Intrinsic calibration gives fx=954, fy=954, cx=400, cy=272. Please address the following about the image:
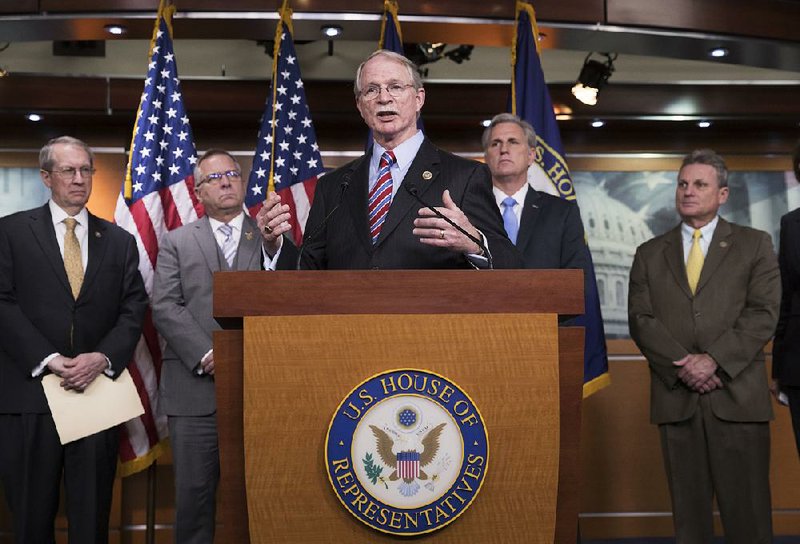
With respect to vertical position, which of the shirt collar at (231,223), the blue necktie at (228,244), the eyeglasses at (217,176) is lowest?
the blue necktie at (228,244)

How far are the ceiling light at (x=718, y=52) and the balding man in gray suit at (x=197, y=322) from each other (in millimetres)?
2373

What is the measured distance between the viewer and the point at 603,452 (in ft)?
17.9

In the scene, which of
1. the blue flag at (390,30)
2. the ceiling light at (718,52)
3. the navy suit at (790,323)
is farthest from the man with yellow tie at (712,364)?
the blue flag at (390,30)

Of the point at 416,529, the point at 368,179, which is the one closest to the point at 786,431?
the point at 368,179

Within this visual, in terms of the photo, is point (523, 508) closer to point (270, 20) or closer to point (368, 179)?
point (368, 179)

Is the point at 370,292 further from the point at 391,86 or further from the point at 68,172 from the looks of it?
the point at 68,172

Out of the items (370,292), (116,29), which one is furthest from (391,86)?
(116,29)

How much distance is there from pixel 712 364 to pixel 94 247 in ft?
8.65

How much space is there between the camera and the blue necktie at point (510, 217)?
13.0 feet

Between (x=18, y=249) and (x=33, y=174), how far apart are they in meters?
1.74

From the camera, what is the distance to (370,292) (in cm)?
181

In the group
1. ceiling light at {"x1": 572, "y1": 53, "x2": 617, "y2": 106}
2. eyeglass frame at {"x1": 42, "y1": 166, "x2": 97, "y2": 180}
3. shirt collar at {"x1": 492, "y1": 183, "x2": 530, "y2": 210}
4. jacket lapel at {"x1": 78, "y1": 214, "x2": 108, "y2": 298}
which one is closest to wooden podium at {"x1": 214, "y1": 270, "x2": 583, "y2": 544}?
shirt collar at {"x1": 492, "y1": 183, "x2": 530, "y2": 210}

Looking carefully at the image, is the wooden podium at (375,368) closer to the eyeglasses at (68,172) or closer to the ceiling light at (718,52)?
the eyeglasses at (68,172)

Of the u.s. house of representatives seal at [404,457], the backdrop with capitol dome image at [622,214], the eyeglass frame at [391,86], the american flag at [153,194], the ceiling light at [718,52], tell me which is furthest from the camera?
the backdrop with capitol dome image at [622,214]
